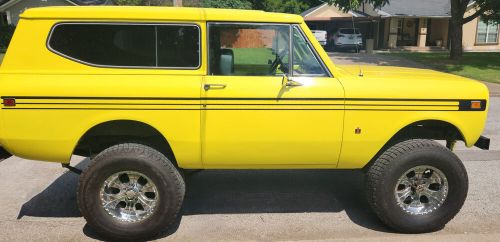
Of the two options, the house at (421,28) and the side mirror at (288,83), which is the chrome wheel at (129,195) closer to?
the side mirror at (288,83)

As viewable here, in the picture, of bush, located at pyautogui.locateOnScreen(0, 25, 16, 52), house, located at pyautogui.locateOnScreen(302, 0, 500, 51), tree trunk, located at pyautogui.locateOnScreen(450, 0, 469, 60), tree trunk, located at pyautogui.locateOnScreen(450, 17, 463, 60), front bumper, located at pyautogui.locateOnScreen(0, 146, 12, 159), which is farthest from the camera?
house, located at pyautogui.locateOnScreen(302, 0, 500, 51)

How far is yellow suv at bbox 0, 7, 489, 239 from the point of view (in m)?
3.82

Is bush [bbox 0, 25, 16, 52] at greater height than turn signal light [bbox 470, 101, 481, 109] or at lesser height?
greater

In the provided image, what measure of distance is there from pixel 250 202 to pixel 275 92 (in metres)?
1.49

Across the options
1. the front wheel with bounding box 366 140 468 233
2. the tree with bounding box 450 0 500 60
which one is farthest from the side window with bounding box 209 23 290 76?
the tree with bounding box 450 0 500 60

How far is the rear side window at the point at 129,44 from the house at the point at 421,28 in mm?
30481

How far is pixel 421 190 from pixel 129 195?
2.60m

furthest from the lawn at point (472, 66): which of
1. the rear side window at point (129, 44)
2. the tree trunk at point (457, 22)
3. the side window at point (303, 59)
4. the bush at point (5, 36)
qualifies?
the bush at point (5, 36)

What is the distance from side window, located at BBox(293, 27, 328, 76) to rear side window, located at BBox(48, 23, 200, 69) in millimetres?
840

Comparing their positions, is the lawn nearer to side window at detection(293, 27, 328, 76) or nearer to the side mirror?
side window at detection(293, 27, 328, 76)

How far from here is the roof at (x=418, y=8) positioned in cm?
3231

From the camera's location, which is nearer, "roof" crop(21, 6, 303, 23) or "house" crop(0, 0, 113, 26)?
"roof" crop(21, 6, 303, 23)

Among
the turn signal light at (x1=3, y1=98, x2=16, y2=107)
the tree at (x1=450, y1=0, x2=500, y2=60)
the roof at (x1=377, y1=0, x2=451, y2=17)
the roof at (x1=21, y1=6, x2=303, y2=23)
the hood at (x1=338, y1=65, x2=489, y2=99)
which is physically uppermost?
the roof at (x1=377, y1=0, x2=451, y2=17)

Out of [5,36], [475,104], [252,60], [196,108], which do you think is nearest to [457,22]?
[475,104]
